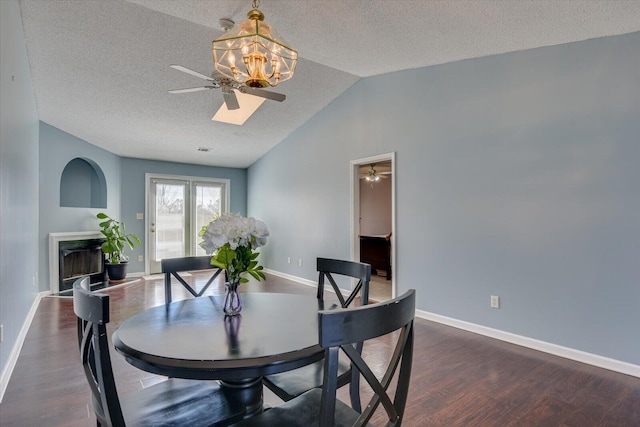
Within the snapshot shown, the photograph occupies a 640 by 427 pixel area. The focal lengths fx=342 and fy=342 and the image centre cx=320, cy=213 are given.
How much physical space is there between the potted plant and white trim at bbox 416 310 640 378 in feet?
16.9

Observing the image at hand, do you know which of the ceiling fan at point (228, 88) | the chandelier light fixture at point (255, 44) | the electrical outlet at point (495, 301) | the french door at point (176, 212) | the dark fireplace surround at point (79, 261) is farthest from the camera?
the french door at point (176, 212)

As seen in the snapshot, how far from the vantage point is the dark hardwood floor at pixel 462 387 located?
1.97m

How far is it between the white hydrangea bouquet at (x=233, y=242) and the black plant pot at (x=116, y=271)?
5.34m

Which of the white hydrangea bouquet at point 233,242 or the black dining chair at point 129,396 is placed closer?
the black dining chair at point 129,396

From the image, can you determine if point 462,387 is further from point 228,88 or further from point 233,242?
point 228,88

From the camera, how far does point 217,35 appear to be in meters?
3.34

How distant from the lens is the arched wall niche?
19.4ft

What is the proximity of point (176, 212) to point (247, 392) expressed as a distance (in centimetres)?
625

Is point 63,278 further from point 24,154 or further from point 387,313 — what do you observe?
point 387,313

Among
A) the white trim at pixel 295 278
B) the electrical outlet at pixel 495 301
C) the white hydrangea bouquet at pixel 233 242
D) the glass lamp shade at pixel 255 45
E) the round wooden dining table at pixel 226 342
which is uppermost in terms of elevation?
the glass lamp shade at pixel 255 45

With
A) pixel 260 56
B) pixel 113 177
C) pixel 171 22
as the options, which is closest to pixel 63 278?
pixel 113 177

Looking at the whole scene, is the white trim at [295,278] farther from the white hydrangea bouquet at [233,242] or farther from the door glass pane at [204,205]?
the white hydrangea bouquet at [233,242]

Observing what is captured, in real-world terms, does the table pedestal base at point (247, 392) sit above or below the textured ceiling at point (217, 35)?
below

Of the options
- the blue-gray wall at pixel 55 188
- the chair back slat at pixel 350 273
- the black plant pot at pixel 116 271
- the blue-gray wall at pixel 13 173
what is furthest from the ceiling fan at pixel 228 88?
the black plant pot at pixel 116 271
